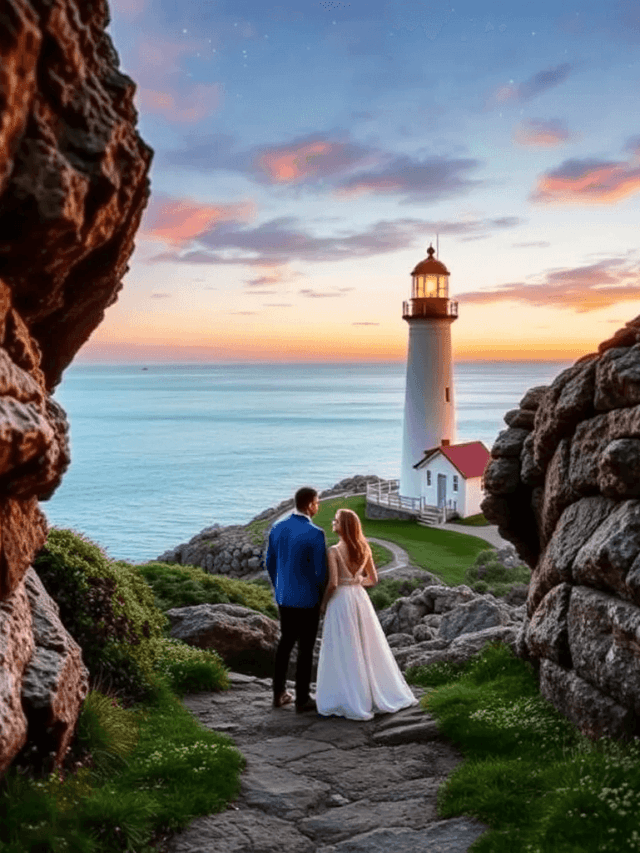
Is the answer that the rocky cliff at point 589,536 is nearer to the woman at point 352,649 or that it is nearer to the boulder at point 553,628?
the boulder at point 553,628

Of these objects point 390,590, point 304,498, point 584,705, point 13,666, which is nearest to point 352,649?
point 304,498

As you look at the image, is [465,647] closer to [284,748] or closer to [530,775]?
[284,748]

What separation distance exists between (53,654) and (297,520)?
3.65 meters

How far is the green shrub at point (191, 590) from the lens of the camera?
17.7 m

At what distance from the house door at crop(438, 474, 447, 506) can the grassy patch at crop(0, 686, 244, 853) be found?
44.3 metres

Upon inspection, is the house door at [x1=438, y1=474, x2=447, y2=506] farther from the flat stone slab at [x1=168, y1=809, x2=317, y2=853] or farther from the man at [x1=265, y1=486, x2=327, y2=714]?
the flat stone slab at [x1=168, y1=809, x2=317, y2=853]

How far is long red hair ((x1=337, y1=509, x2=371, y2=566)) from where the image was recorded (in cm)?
1059

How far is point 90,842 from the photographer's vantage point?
20.9 feet

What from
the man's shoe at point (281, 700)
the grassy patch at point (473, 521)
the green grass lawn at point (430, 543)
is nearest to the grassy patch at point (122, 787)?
the man's shoe at point (281, 700)

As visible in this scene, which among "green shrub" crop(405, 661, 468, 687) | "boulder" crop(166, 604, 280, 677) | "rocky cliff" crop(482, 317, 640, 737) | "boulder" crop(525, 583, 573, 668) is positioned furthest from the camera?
"boulder" crop(166, 604, 280, 677)

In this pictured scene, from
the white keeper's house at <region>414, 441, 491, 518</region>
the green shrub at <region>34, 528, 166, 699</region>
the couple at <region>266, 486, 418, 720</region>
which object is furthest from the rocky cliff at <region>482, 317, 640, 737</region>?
the white keeper's house at <region>414, 441, 491, 518</region>

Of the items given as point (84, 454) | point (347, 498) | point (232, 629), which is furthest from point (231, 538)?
point (84, 454)

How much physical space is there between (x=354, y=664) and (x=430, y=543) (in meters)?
35.6

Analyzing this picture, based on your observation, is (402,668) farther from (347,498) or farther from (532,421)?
→ (347,498)
